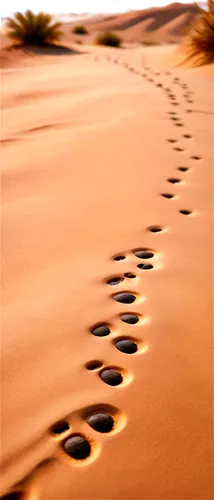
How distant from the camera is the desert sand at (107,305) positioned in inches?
33.8

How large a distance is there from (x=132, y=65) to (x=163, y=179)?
4.50 metres

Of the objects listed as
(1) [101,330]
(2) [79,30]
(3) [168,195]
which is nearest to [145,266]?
(1) [101,330]

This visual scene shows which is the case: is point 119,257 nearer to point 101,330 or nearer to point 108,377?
point 101,330

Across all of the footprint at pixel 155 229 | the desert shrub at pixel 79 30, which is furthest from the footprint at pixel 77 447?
the desert shrub at pixel 79 30

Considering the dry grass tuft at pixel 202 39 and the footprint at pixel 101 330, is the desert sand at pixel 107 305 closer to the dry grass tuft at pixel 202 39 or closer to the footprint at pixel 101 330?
the footprint at pixel 101 330

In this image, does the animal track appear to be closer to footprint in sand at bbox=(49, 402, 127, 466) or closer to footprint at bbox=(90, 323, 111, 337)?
footprint at bbox=(90, 323, 111, 337)

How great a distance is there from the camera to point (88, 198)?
81.9 inches

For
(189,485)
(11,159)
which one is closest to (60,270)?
(189,485)

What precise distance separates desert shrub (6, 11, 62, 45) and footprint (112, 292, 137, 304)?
8008mm

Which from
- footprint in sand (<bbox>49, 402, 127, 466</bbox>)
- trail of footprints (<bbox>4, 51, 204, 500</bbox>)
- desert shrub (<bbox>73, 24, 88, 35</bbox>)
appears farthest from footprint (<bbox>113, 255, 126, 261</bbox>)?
desert shrub (<bbox>73, 24, 88, 35</bbox>)

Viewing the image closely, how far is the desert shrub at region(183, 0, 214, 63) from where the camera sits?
5412mm

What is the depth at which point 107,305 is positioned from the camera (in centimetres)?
132

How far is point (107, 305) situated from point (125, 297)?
2.5 inches

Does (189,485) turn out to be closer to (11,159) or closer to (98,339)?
(98,339)
